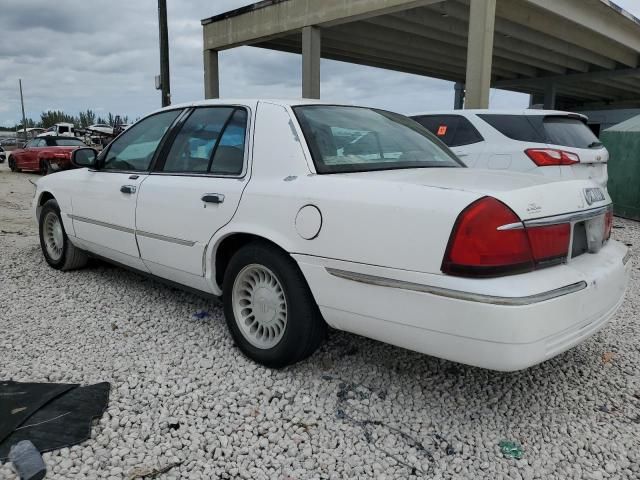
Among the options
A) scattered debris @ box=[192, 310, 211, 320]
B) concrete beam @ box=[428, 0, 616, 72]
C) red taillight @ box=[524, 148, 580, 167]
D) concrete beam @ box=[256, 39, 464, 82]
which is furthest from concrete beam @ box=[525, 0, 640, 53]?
scattered debris @ box=[192, 310, 211, 320]

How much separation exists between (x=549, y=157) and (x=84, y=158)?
4674 millimetres

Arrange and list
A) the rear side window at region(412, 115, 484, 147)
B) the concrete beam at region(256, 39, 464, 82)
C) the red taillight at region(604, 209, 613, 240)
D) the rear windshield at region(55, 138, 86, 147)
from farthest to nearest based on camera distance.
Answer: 1. the rear windshield at region(55, 138, 86, 147)
2. the concrete beam at region(256, 39, 464, 82)
3. the rear side window at region(412, 115, 484, 147)
4. the red taillight at region(604, 209, 613, 240)

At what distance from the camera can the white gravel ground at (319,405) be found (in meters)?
2.17

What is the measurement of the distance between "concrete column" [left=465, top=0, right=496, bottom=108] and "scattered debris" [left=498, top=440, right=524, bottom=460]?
8667mm

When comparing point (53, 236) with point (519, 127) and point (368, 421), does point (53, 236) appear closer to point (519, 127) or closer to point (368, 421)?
point (368, 421)

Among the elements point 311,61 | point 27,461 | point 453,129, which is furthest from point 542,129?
point 311,61

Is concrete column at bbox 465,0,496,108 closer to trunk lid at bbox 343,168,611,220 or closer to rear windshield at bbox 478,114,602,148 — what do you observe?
rear windshield at bbox 478,114,602,148

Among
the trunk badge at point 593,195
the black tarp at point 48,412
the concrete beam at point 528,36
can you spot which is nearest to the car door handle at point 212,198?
the black tarp at point 48,412

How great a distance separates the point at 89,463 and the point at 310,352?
1.13 meters

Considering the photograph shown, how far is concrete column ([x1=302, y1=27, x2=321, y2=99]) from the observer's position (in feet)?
42.6

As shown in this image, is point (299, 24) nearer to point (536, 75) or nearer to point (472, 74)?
point (472, 74)

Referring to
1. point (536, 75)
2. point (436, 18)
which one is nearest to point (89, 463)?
point (436, 18)

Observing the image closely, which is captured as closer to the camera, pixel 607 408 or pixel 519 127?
pixel 607 408

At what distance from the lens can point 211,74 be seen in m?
16.1
